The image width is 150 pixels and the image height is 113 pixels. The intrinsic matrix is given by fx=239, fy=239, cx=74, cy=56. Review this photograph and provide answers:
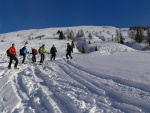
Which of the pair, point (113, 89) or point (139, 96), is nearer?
point (139, 96)

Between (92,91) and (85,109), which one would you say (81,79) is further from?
(85,109)

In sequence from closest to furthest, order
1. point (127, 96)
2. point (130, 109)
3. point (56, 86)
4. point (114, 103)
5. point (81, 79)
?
1. point (130, 109)
2. point (114, 103)
3. point (127, 96)
4. point (56, 86)
5. point (81, 79)

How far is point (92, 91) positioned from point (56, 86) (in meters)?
1.69

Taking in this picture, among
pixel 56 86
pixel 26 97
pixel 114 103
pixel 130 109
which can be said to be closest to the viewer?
pixel 130 109

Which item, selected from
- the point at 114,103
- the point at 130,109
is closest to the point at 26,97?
the point at 114,103

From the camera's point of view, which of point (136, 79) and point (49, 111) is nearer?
point (49, 111)

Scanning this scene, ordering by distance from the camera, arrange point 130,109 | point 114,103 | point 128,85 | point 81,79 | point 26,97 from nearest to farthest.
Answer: point 130,109 → point 114,103 → point 26,97 → point 128,85 → point 81,79

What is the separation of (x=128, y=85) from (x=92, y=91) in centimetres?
134

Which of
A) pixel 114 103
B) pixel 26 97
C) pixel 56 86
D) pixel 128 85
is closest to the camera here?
pixel 114 103

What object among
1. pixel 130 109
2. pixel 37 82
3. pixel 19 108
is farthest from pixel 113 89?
pixel 37 82

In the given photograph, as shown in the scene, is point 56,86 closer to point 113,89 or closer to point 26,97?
point 26,97

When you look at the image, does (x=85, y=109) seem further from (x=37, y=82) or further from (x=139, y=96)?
(x=37, y=82)

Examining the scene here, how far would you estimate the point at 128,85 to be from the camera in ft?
27.6

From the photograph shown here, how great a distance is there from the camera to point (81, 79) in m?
10.1
